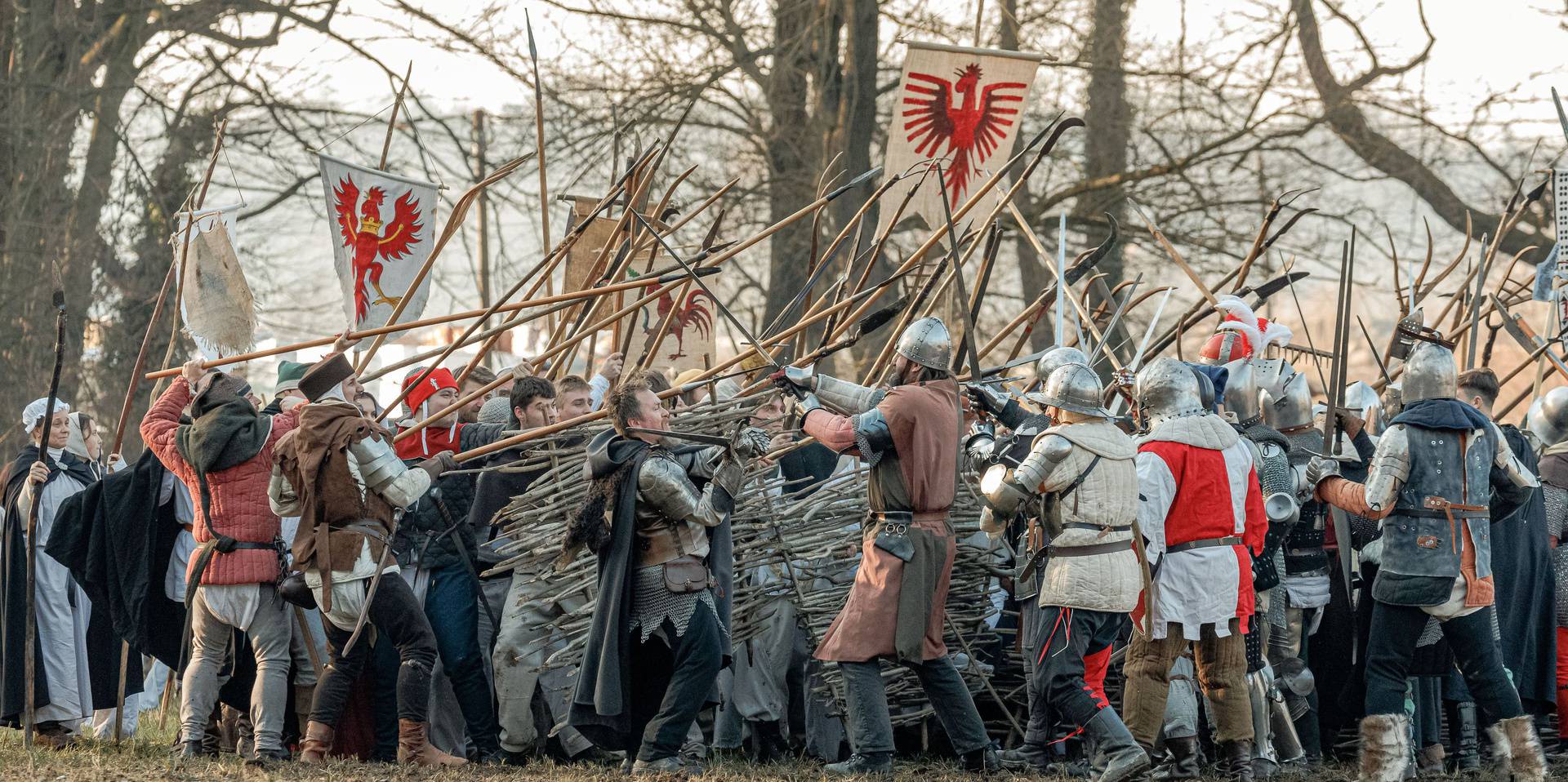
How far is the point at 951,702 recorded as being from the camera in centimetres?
588

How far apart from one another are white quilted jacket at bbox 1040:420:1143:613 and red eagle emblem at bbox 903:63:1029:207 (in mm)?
2755

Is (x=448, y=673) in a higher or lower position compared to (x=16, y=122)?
lower

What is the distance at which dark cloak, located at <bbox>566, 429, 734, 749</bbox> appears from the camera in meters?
A: 5.74

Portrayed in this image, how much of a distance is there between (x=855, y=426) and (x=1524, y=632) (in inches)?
118

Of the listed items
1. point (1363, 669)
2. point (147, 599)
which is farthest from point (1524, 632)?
point (147, 599)

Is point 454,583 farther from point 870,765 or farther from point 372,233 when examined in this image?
point 870,765

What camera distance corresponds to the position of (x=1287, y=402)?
6781 mm

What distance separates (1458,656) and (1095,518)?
1413 mm

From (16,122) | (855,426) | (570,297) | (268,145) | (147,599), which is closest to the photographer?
(855,426)

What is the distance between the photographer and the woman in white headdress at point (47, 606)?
7336 mm

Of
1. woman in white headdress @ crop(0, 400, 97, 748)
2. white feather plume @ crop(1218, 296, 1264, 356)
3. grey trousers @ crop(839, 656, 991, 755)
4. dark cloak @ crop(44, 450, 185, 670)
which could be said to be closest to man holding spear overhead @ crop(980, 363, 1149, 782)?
grey trousers @ crop(839, 656, 991, 755)

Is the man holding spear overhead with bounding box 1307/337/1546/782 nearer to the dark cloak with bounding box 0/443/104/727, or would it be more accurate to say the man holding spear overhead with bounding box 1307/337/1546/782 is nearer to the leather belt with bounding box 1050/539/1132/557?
the leather belt with bounding box 1050/539/1132/557

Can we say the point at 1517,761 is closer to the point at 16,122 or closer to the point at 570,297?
the point at 570,297

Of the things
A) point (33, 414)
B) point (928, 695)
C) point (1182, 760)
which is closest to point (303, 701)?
point (33, 414)
